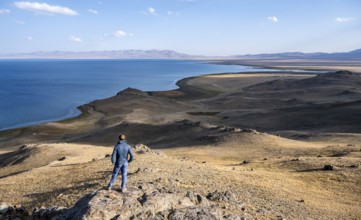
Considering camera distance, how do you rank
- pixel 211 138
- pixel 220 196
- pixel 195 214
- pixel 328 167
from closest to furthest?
pixel 195 214
pixel 220 196
pixel 328 167
pixel 211 138

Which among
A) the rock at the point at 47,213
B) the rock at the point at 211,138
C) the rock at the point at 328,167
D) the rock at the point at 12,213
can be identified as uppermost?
the rock at the point at 47,213

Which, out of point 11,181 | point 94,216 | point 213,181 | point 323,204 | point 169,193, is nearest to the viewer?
point 94,216

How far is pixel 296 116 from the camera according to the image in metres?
58.4

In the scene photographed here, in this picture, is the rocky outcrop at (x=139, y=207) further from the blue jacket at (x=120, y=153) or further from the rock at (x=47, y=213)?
the blue jacket at (x=120, y=153)

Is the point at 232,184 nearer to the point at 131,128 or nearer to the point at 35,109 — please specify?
the point at 131,128

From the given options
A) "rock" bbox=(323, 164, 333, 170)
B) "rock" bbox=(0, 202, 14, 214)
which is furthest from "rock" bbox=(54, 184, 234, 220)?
"rock" bbox=(323, 164, 333, 170)

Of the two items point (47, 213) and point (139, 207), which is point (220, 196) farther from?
point (47, 213)

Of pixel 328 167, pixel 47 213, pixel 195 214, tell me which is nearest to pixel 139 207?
pixel 195 214

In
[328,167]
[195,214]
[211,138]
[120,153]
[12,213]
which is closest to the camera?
[195,214]

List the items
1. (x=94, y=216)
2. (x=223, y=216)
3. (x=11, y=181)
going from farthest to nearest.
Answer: (x=11, y=181) → (x=223, y=216) → (x=94, y=216)

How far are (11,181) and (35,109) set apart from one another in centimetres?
7284

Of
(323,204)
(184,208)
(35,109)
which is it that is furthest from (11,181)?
(35,109)

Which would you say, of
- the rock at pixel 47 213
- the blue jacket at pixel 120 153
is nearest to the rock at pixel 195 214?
the blue jacket at pixel 120 153

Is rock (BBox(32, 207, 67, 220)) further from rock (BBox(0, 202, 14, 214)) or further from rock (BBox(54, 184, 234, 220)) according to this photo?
rock (BBox(0, 202, 14, 214))
